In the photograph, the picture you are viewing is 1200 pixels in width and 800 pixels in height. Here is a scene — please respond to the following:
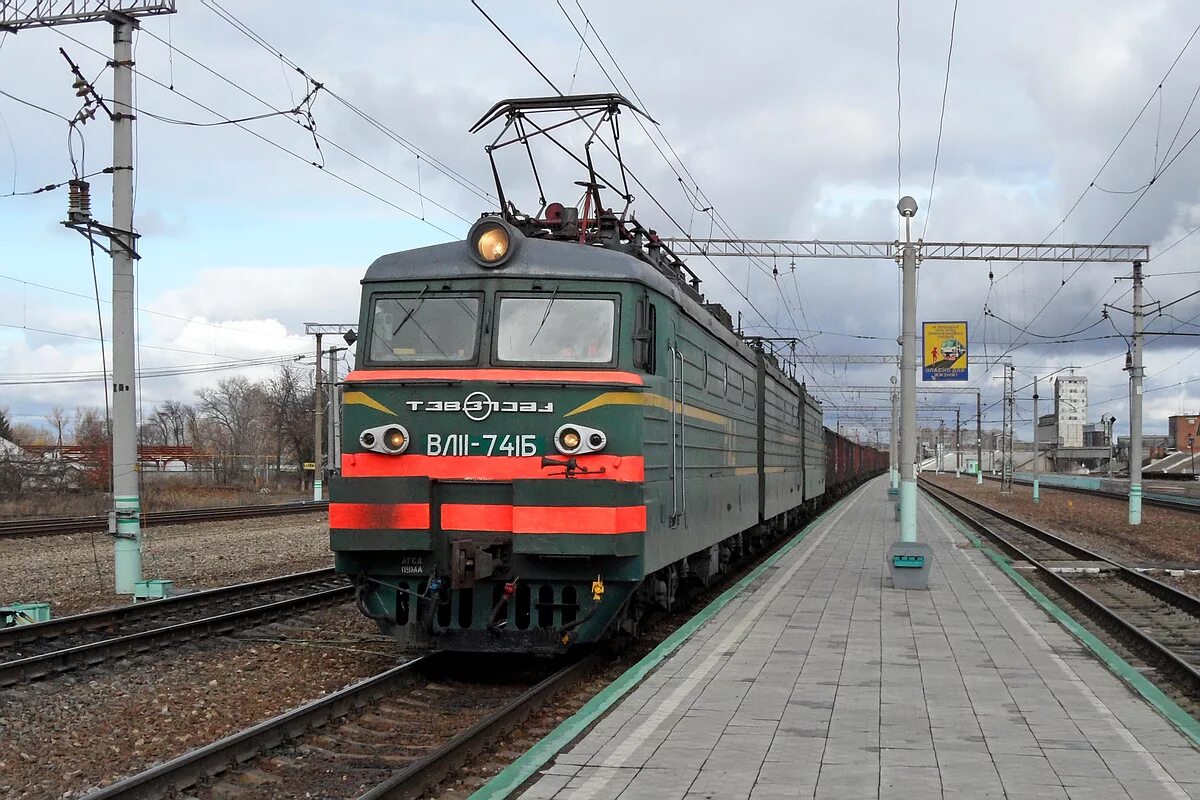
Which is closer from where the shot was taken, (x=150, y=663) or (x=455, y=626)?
(x=455, y=626)

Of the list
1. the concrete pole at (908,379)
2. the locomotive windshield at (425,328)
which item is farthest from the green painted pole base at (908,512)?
the locomotive windshield at (425,328)

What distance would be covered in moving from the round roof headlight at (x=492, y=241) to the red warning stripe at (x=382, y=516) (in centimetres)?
202

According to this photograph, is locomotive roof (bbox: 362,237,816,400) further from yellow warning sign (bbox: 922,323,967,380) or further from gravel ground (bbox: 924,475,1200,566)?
gravel ground (bbox: 924,475,1200,566)

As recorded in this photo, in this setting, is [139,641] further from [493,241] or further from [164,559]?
[164,559]

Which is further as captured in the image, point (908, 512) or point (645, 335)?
point (908, 512)

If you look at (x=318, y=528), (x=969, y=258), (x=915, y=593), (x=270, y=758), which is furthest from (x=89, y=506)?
(x=270, y=758)

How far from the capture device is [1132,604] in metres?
15.2

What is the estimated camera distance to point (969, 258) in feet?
89.9

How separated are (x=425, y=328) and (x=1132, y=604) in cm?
1119

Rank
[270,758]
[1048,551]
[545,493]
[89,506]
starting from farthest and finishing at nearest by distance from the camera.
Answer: [89,506] < [1048,551] < [545,493] < [270,758]

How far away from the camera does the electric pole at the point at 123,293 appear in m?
14.3

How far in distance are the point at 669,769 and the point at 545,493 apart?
9.19 feet

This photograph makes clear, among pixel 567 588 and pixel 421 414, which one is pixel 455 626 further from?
pixel 421 414

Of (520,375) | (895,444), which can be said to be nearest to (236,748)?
(520,375)
